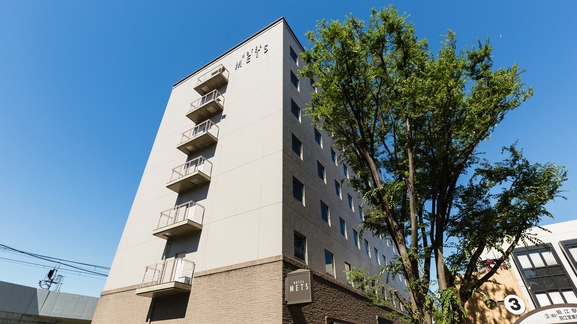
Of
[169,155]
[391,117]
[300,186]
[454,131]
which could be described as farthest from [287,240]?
[169,155]

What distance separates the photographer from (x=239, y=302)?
36.1ft

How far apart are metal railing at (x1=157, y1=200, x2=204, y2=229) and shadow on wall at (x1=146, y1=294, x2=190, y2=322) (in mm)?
3705

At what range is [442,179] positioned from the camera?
→ 10.1m

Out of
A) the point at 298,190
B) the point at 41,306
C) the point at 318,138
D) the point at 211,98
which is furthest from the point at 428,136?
the point at 41,306

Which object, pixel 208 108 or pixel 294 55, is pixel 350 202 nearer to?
pixel 294 55

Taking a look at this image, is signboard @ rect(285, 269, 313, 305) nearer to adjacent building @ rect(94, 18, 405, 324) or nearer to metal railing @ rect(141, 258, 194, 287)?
adjacent building @ rect(94, 18, 405, 324)

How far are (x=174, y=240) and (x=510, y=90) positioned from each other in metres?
16.8

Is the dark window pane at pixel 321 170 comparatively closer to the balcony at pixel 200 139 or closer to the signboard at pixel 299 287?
the balcony at pixel 200 139

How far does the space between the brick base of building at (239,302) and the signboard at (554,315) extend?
6098 millimetres

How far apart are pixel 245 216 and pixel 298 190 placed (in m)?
3.36

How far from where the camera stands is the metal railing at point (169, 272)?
13.1 metres

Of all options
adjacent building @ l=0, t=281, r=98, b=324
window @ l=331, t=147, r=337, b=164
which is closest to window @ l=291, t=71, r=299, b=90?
window @ l=331, t=147, r=337, b=164

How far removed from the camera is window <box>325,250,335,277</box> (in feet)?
49.5

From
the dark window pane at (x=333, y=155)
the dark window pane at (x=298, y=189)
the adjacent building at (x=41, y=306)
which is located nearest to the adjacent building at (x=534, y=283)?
the dark window pane at (x=298, y=189)
